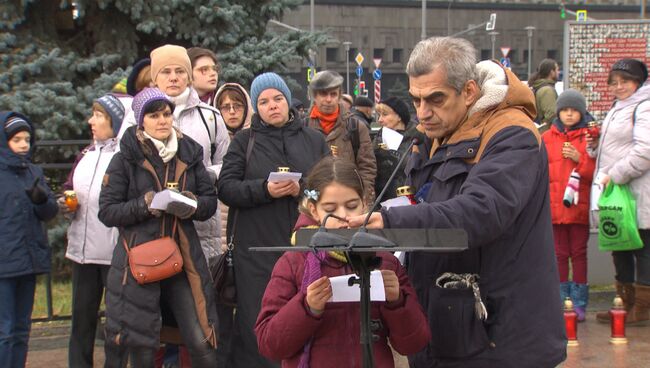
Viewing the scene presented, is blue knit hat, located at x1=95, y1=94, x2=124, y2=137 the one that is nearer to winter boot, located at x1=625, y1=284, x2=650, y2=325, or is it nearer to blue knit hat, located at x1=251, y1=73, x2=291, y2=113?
blue knit hat, located at x1=251, y1=73, x2=291, y2=113

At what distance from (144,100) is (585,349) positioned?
382 centimetres

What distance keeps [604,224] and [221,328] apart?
3459mm

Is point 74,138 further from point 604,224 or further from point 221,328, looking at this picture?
point 604,224

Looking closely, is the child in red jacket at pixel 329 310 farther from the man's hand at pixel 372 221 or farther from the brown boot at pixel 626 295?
the brown boot at pixel 626 295

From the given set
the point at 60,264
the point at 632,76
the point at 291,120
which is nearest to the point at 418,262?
the point at 291,120

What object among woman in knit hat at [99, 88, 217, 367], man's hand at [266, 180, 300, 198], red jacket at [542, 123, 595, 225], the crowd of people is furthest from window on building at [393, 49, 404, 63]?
woman in knit hat at [99, 88, 217, 367]

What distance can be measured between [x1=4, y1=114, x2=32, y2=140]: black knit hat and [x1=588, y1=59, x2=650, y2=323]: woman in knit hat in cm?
460

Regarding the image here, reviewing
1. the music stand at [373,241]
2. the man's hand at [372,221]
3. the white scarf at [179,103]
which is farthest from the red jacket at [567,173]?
the music stand at [373,241]

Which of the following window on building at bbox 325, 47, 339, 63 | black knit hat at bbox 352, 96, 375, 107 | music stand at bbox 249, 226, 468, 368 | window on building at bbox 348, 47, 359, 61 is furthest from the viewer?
window on building at bbox 348, 47, 359, 61

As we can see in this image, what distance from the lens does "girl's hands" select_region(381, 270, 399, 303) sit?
3.21 metres

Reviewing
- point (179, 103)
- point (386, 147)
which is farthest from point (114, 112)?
point (386, 147)

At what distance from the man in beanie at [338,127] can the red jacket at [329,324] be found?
4036 mm

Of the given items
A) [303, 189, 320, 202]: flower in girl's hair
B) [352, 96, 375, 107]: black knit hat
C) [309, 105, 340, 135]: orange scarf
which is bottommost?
[303, 189, 320, 202]: flower in girl's hair

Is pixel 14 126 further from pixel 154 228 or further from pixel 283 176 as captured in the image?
pixel 283 176
